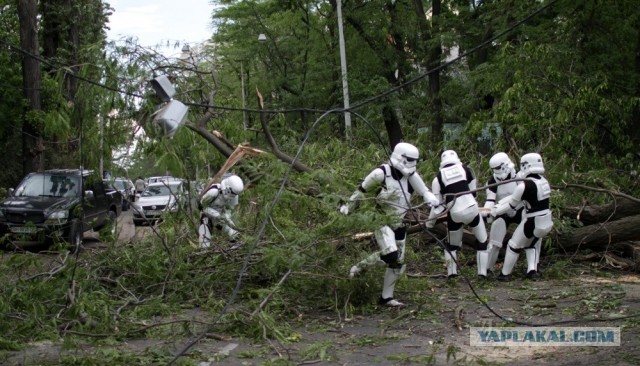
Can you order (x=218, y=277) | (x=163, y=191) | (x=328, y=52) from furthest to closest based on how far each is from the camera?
(x=328, y=52) < (x=163, y=191) < (x=218, y=277)

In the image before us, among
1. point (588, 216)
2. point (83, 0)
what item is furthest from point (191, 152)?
point (83, 0)

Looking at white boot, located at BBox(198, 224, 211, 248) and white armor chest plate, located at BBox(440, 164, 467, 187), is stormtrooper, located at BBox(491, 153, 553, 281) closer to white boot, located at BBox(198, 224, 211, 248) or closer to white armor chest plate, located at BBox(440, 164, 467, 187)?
white armor chest plate, located at BBox(440, 164, 467, 187)

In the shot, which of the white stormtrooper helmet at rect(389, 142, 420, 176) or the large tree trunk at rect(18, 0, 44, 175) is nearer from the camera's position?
the white stormtrooper helmet at rect(389, 142, 420, 176)

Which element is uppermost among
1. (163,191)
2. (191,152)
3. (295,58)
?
(295,58)

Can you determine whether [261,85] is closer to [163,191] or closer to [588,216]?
[163,191]

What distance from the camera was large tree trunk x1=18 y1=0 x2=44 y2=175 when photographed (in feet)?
59.4

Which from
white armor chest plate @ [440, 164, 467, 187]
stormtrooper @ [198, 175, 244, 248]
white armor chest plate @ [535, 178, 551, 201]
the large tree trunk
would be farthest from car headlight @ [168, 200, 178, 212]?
the large tree trunk

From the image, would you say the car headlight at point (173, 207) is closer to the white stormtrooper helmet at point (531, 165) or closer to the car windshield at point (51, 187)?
the white stormtrooper helmet at point (531, 165)

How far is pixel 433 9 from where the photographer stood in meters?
25.4

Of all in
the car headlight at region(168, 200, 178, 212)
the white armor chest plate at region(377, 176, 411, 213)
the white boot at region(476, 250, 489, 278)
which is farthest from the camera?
the white boot at region(476, 250, 489, 278)

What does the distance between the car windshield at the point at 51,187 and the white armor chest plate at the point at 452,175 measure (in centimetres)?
887

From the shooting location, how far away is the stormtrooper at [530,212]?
1043 centimetres

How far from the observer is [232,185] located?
1117 centimetres

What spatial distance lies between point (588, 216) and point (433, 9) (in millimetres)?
14881
